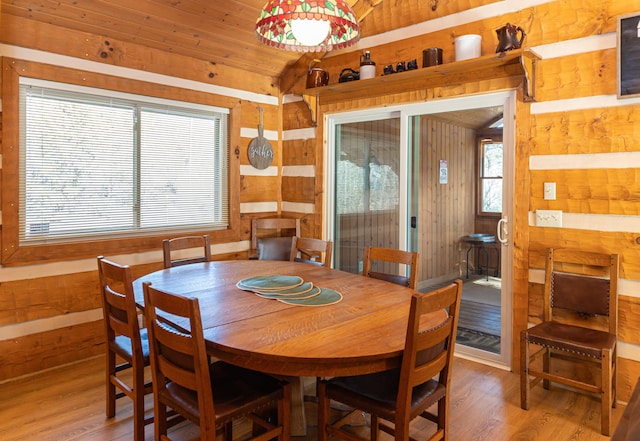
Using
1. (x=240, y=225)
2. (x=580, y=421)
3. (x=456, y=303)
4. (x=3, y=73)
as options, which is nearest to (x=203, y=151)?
(x=240, y=225)

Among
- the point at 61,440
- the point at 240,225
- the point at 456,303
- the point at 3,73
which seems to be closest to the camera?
the point at 456,303

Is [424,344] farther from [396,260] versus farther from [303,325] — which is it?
[396,260]

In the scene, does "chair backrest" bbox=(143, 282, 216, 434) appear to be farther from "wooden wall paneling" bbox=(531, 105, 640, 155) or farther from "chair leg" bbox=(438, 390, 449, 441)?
"wooden wall paneling" bbox=(531, 105, 640, 155)

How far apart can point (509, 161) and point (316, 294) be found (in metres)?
1.88

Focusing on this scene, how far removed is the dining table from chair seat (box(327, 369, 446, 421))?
213 millimetres

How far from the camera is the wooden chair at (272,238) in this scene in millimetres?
4246

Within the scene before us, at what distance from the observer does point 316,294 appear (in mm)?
2377

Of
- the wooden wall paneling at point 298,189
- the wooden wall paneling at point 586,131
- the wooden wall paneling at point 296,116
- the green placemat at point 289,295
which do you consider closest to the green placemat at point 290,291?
the green placemat at point 289,295

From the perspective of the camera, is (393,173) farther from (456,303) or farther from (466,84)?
(456,303)

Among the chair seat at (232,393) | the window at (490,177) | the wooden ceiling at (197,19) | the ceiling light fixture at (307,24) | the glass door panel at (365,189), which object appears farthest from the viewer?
the glass door panel at (365,189)

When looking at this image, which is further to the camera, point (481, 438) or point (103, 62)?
point (103, 62)

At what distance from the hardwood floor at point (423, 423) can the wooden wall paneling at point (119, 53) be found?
7.60 ft

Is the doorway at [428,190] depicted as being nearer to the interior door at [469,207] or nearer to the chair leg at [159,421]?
the interior door at [469,207]

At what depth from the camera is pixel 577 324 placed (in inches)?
118
